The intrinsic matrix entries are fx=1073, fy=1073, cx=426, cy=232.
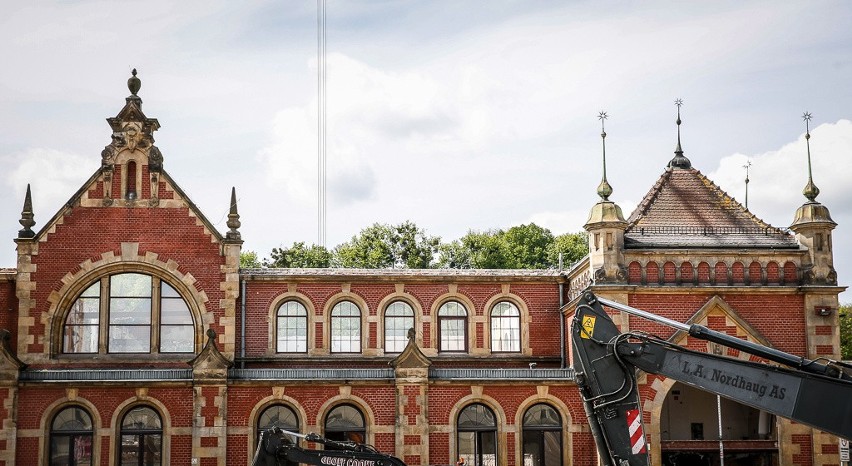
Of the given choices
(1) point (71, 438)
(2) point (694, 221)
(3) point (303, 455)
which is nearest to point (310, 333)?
(1) point (71, 438)

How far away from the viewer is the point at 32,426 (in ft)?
107

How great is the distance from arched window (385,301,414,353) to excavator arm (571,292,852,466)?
61.9 ft

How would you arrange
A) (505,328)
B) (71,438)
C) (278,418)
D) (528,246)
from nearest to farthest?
(71,438), (278,418), (505,328), (528,246)

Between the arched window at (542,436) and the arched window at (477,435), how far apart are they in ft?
3.59

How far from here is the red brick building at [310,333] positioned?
3319 centimetres

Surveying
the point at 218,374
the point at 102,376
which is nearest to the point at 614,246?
the point at 218,374

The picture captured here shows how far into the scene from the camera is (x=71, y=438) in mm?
33000

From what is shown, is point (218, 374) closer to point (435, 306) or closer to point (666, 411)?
point (435, 306)

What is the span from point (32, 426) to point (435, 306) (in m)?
13.7

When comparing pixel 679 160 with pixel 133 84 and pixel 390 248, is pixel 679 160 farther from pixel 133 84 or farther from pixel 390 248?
pixel 390 248

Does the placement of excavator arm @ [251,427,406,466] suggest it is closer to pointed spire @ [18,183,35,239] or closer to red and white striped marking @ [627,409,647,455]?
red and white striped marking @ [627,409,647,455]

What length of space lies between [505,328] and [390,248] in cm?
3543

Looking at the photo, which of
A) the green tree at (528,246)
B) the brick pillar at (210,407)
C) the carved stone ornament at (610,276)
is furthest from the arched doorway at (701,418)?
the green tree at (528,246)

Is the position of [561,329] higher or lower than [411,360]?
higher
